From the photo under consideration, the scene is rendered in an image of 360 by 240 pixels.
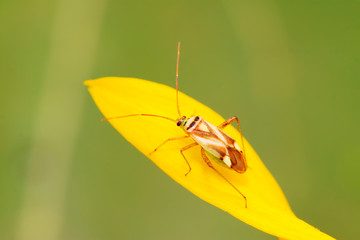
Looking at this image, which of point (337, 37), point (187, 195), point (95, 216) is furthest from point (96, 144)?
point (337, 37)

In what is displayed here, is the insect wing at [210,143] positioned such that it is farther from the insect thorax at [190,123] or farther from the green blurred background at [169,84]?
the green blurred background at [169,84]

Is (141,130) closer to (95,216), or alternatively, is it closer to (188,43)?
(95,216)

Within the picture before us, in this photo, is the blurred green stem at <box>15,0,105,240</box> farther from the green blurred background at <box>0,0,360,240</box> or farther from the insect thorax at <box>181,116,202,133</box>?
the insect thorax at <box>181,116,202,133</box>

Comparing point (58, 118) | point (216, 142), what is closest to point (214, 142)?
point (216, 142)

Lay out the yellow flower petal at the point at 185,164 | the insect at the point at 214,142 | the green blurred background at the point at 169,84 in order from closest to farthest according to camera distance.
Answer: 1. the yellow flower petal at the point at 185,164
2. the insect at the point at 214,142
3. the green blurred background at the point at 169,84

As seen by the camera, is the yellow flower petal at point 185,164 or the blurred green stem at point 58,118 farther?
the blurred green stem at point 58,118

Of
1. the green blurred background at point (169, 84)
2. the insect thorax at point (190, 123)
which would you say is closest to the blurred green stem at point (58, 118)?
the green blurred background at point (169, 84)

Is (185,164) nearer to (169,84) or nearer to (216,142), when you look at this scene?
(216,142)
